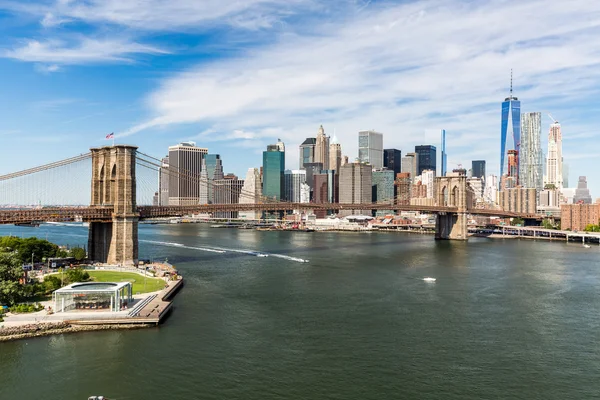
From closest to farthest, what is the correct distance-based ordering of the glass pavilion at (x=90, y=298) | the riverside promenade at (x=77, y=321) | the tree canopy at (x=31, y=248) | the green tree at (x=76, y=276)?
1. the riverside promenade at (x=77, y=321)
2. the glass pavilion at (x=90, y=298)
3. the green tree at (x=76, y=276)
4. the tree canopy at (x=31, y=248)

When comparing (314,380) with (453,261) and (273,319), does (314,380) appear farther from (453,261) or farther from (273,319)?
(453,261)

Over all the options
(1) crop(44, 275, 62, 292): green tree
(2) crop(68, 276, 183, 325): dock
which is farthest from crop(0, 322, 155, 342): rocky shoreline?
(1) crop(44, 275, 62, 292): green tree

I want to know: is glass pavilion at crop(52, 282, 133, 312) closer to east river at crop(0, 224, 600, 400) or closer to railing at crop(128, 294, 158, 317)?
railing at crop(128, 294, 158, 317)

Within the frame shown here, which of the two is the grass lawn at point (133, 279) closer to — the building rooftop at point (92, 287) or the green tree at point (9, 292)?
the building rooftop at point (92, 287)

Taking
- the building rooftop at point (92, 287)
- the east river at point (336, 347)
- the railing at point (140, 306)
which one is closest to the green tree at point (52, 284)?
the building rooftop at point (92, 287)

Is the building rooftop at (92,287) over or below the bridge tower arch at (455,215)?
below

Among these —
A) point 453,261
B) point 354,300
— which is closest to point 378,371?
point 354,300
